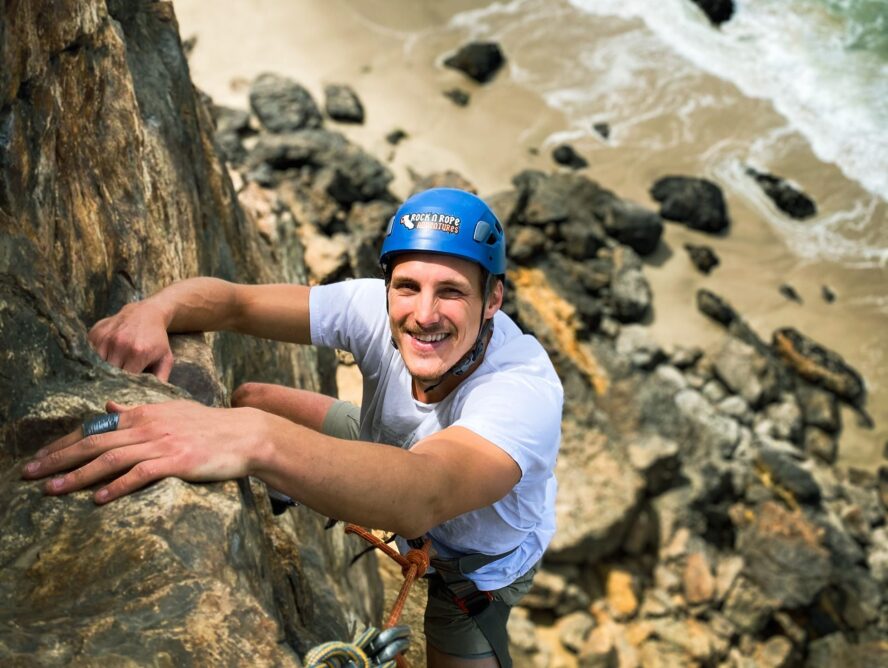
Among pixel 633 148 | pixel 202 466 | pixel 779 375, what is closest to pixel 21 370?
pixel 202 466

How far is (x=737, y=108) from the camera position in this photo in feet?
71.6

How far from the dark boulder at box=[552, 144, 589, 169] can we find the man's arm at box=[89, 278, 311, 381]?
633 inches

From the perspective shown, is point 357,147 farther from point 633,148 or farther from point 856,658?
point 856,658

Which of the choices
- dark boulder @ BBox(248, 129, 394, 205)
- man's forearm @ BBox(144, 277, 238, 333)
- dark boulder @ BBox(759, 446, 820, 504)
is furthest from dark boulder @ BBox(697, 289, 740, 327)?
man's forearm @ BBox(144, 277, 238, 333)

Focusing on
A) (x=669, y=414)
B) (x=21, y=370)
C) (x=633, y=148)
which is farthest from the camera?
(x=633, y=148)

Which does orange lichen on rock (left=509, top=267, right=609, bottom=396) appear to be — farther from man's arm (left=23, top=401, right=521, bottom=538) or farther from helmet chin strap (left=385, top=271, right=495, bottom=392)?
man's arm (left=23, top=401, right=521, bottom=538)

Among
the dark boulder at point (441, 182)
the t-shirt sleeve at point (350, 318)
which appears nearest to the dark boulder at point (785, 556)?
the dark boulder at point (441, 182)

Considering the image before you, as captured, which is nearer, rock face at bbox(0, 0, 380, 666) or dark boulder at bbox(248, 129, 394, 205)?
rock face at bbox(0, 0, 380, 666)

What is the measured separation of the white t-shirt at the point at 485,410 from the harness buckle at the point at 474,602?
3.7 inches

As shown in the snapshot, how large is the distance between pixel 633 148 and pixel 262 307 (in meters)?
17.6

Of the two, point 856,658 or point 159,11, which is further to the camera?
point 856,658

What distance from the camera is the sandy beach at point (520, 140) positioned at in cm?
1764

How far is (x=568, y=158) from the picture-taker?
19.6 metres

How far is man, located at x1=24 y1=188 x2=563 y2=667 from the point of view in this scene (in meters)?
2.77
